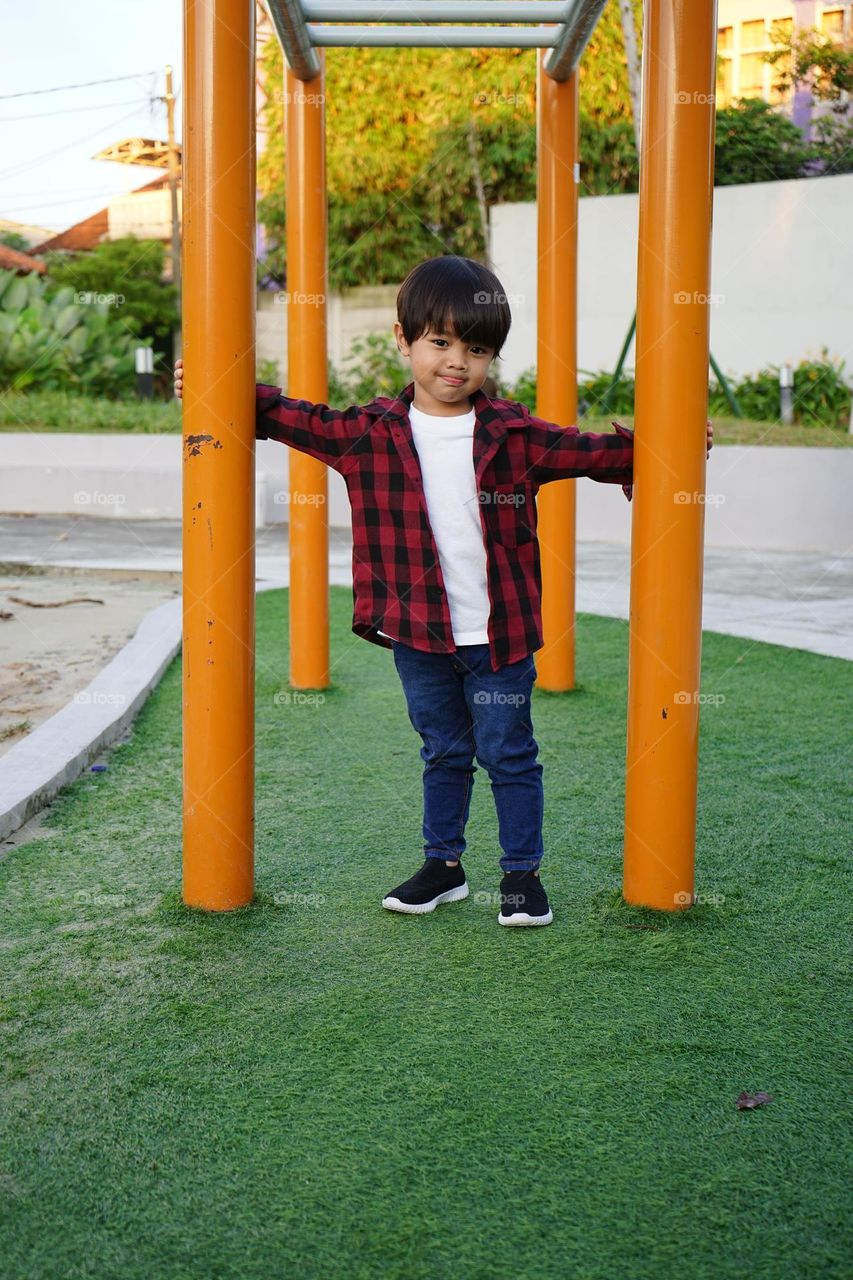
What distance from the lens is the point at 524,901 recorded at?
270 cm

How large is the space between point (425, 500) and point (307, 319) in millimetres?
2263

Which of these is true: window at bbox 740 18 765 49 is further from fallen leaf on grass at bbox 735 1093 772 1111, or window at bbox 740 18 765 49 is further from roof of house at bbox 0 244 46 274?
fallen leaf on grass at bbox 735 1093 772 1111

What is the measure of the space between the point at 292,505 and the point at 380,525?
2.18m

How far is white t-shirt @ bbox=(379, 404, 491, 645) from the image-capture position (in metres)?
2.63

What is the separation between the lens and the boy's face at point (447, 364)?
2533mm

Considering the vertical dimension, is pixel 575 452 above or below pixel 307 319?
below

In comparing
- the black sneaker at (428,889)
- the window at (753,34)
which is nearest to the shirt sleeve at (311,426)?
the black sneaker at (428,889)

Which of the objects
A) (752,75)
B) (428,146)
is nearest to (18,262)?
(428,146)

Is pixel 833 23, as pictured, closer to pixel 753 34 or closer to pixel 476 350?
pixel 753 34

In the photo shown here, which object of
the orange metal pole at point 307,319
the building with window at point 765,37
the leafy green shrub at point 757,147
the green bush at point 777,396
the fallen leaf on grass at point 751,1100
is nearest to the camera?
the fallen leaf on grass at point 751,1100

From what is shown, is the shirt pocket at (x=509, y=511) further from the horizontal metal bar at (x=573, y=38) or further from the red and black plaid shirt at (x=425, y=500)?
the horizontal metal bar at (x=573, y=38)

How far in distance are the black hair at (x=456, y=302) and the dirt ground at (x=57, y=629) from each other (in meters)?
2.18

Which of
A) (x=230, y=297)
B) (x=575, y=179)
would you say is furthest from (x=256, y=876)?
(x=575, y=179)

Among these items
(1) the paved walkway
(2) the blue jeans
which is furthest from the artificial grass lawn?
(1) the paved walkway
